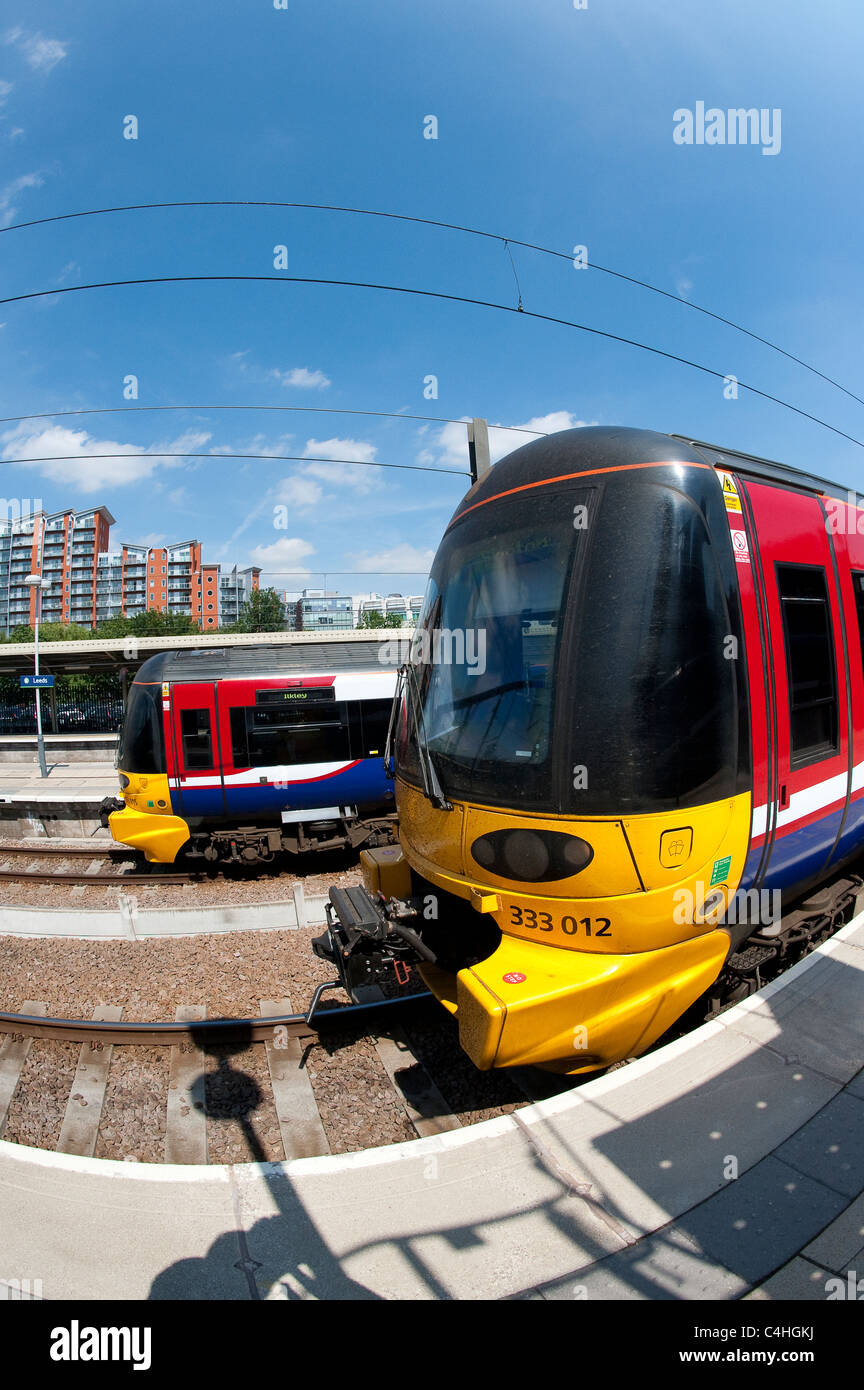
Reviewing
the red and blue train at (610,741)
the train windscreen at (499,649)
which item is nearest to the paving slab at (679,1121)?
the red and blue train at (610,741)

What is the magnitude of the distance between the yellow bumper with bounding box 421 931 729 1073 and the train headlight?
37 centimetres

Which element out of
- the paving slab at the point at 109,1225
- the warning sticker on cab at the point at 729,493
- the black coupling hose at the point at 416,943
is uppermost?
the warning sticker on cab at the point at 729,493

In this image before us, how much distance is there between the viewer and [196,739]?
9766 mm

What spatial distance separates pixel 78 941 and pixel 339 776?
13.5 ft

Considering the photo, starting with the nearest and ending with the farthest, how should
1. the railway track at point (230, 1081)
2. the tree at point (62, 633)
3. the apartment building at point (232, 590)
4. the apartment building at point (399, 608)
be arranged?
the railway track at point (230, 1081) → the apartment building at point (399, 608) → the tree at point (62, 633) → the apartment building at point (232, 590)

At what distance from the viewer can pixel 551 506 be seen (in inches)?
130

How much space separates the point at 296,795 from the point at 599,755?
25.3ft

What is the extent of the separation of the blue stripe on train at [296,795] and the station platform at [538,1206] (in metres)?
6.43

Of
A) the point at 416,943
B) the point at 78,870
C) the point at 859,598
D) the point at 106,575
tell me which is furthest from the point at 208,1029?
the point at 106,575

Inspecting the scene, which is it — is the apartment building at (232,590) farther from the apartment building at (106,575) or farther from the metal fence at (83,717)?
the metal fence at (83,717)

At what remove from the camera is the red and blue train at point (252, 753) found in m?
9.77
